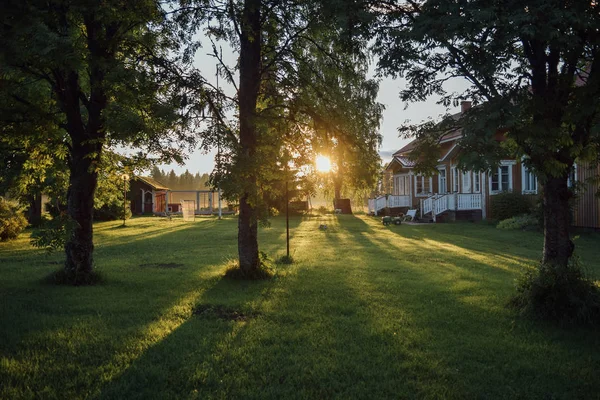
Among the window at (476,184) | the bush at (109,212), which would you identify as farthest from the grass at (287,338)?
the bush at (109,212)

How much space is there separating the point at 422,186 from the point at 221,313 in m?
25.4

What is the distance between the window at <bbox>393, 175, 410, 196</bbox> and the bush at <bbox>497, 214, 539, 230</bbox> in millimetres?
11496

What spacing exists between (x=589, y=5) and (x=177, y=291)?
7251 millimetres

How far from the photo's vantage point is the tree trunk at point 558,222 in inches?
234

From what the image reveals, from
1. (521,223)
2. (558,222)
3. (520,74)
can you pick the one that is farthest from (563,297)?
(521,223)

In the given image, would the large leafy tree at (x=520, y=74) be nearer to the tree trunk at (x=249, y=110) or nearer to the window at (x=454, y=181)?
the tree trunk at (x=249, y=110)

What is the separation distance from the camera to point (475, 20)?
12.1 ft

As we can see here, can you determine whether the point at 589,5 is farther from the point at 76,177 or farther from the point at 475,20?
the point at 76,177

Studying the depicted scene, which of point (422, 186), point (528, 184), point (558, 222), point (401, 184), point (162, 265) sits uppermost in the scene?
point (401, 184)

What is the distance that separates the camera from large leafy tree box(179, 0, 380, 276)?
24.5ft

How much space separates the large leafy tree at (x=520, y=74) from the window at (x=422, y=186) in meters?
23.0

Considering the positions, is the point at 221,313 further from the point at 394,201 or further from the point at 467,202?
the point at 394,201

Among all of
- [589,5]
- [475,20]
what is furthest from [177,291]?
[589,5]

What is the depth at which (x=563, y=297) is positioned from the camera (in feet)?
18.7
